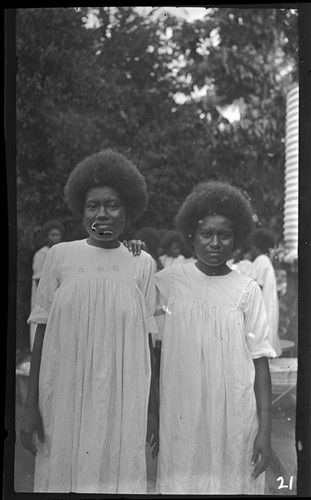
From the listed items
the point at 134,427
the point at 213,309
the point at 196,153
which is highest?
the point at 196,153

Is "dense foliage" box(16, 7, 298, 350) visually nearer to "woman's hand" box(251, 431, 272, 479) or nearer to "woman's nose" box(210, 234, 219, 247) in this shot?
"woman's nose" box(210, 234, 219, 247)

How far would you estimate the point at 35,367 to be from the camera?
2.25 meters

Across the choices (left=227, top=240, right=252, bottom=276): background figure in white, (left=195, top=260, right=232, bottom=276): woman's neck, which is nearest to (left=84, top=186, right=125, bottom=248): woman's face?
(left=195, top=260, right=232, bottom=276): woman's neck

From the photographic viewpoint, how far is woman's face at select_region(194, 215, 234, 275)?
7.39 ft

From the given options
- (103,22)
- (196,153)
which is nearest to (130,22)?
(103,22)

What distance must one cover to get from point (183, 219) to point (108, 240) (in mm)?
314

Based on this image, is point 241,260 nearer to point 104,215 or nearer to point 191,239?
point 191,239

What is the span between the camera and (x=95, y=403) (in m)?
2.21

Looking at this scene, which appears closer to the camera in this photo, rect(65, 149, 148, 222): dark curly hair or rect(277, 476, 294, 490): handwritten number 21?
rect(65, 149, 148, 222): dark curly hair

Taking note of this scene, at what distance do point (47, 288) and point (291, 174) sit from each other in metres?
1.10

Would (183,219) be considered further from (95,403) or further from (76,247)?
(95,403)

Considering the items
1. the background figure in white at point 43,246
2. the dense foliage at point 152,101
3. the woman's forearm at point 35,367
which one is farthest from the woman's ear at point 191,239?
the woman's forearm at point 35,367

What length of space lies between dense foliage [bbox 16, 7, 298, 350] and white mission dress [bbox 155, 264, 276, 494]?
0.31m

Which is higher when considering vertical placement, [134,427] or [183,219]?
[183,219]
